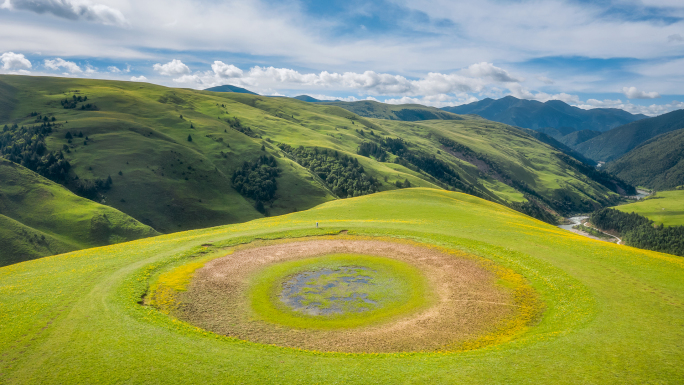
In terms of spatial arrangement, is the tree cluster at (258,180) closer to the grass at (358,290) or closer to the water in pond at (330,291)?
the grass at (358,290)

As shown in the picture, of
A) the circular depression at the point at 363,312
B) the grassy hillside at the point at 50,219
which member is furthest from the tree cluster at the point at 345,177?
the circular depression at the point at 363,312

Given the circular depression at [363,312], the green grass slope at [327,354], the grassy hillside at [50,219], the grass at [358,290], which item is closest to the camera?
the green grass slope at [327,354]

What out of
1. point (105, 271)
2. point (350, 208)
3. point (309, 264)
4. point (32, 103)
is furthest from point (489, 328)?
point (32, 103)

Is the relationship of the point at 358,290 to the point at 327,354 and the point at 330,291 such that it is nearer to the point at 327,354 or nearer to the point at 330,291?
the point at 330,291

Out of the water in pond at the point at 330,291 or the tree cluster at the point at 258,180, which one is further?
the tree cluster at the point at 258,180

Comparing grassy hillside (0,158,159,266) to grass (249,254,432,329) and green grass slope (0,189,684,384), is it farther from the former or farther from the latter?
grass (249,254,432,329)

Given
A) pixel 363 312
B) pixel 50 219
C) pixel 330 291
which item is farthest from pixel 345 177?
pixel 363 312

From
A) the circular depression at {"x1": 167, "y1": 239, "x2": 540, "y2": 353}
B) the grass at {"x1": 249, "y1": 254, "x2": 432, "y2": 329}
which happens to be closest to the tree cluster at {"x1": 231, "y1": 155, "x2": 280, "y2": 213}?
the grass at {"x1": 249, "y1": 254, "x2": 432, "y2": 329}

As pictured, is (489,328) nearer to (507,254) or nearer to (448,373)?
(448,373)
